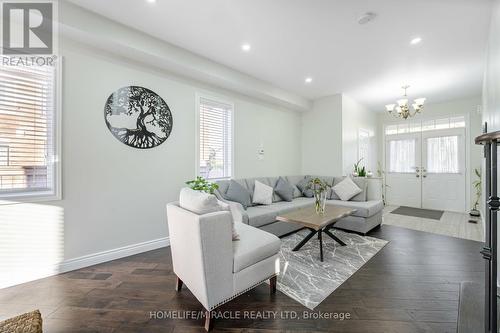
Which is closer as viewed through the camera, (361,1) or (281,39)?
(361,1)

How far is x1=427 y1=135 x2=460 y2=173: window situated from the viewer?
5.53 meters

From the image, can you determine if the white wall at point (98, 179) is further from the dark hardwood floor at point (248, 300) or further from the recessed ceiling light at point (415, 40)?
the recessed ceiling light at point (415, 40)

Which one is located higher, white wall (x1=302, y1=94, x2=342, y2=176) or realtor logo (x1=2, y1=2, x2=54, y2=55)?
realtor logo (x1=2, y1=2, x2=54, y2=55)

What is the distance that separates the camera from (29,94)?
2.32 meters

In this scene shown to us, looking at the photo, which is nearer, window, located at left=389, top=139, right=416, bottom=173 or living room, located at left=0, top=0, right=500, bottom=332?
living room, located at left=0, top=0, right=500, bottom=332

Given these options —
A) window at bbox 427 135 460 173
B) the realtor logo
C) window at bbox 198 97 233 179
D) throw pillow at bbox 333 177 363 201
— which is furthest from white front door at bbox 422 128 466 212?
the realtor logo

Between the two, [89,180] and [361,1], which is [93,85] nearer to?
[89,180]

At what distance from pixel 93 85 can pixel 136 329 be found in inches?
105

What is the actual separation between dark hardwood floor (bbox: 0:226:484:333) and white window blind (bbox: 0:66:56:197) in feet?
3.51

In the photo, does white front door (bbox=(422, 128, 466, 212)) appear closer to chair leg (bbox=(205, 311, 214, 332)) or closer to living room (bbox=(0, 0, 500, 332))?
living room (bbox=(0, 0, 500, 332))

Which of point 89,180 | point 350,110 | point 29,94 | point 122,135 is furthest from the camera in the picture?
point 350,110

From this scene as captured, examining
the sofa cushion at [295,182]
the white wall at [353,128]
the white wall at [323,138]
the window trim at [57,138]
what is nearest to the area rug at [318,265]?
the sofa cushion at [295,182]

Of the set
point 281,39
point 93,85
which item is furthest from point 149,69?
point 281,39

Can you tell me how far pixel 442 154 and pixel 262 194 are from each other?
531 centimetres
